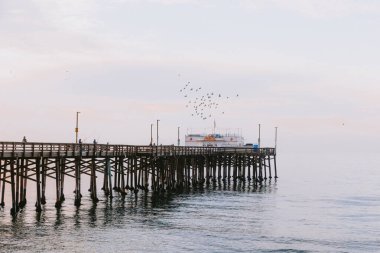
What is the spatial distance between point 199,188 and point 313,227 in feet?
104

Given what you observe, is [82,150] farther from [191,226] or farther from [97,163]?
[191,226]

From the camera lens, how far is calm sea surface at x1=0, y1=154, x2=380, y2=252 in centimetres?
3722

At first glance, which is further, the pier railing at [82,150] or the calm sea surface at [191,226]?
the pier railing at [82,150]

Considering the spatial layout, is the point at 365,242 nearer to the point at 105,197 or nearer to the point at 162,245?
the point at 162,245

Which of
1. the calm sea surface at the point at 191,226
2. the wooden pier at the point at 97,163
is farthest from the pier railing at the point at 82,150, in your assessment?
the calm sea surface at the point at 191,226

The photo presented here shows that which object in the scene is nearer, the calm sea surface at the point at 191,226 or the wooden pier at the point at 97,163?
the calm sea surface at the point at 191,226

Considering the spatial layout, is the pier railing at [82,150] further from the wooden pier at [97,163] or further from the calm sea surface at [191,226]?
the calm sea surface at [191,226]

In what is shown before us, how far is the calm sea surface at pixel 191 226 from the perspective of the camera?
122ft

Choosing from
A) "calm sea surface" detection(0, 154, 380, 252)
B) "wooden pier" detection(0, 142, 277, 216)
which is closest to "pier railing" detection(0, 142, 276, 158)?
"wooden pier" detection(0, 142, 277, 216)

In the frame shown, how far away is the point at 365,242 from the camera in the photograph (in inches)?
1604

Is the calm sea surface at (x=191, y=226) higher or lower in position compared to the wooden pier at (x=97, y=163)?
lower

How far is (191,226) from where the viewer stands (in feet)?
146

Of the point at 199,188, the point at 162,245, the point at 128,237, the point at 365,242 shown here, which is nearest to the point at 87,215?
the point at 128,237

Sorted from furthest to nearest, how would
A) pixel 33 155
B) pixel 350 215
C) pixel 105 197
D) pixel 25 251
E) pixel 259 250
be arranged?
pixel 105 197 → pixel 350 215 → pixel 33 155 → pixel 259 250 → pixel 25 251
